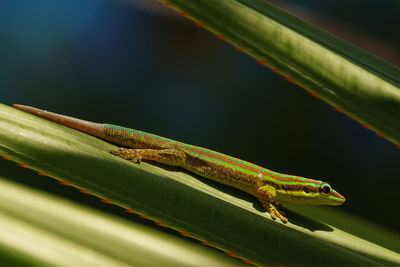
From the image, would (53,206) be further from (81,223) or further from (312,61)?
(312,61)

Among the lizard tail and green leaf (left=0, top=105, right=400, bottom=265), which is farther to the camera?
the lizard tail

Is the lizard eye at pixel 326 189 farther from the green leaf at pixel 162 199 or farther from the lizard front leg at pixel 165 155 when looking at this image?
the green leaf at pixel 162 199

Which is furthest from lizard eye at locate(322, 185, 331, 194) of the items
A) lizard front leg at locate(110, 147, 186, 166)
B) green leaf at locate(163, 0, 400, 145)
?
green leaf at locate(163, 0, 400, 145)

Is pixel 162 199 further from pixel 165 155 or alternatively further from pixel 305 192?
pixel 305 192

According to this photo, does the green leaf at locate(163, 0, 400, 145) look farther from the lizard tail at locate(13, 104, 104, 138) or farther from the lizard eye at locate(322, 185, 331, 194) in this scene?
the lizard eye at locate(322, 185, 331, 194)

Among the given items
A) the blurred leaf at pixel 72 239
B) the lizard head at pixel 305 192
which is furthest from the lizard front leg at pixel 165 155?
the blurred leaf at pixel 72 239

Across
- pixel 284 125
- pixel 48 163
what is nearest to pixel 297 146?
pixel 284 125
